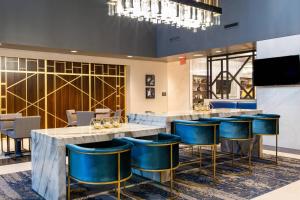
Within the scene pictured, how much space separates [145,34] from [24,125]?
5307 mm

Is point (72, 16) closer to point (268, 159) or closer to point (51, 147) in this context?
point (51, 147)

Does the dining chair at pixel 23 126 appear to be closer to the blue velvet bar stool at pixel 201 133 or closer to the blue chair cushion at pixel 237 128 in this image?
the blue velvet bar stool at pixel 201 133

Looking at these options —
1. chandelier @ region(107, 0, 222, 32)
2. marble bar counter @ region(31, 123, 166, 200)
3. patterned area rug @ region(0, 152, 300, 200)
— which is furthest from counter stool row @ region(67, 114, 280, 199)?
chandelier @ region(107, 0, 222, 32)

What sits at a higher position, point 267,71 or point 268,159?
point 267,71

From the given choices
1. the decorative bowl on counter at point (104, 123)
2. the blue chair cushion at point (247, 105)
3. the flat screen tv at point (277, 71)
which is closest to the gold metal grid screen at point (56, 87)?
the blue chair cushion at point (247, 105)

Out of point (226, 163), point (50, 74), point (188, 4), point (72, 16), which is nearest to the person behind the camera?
point (188, 4)

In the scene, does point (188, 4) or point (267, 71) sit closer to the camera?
point (188, 4)

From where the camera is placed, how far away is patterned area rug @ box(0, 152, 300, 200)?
3662 mm

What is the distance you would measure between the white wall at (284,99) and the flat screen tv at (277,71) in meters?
0.13

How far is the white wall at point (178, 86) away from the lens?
12.0 meters

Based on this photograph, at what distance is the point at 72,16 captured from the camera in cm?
805

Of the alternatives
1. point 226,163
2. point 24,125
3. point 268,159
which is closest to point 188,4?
point 226,163

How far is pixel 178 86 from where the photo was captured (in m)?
12.1

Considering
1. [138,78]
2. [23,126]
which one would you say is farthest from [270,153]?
[138,78]
